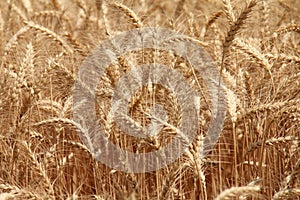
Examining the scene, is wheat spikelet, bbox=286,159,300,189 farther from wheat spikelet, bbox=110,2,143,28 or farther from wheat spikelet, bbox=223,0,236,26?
wheat spikelet, bbox=110,2,143,28

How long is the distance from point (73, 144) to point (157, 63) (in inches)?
19.3

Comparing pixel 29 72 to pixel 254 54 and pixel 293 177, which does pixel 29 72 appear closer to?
pixel 254 54

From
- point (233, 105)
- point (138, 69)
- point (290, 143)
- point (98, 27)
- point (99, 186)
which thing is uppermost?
point (98, 27)

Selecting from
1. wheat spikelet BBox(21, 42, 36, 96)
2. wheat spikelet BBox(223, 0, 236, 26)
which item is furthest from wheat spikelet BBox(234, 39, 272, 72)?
wheat spikelet BBox(21, 42, 36, 96)

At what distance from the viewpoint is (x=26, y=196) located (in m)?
1.79

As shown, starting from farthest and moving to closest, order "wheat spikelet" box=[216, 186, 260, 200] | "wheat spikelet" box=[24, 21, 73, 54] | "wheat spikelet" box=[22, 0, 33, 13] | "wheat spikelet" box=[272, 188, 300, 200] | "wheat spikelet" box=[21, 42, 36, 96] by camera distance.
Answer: "wheat spikelet" box=[22, 0, 33, 13]
"wheat spikelet" box=[24, 21, 73, 54]
"wheat spikelet" box=[21, 42, 36, 96]
"wheat spikelet" box=[272, 188, 300, 200]
"wheat spikelet" box=[216, 186, 260, 200]

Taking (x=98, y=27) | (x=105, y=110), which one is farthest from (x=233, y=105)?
(x=98, y=27)

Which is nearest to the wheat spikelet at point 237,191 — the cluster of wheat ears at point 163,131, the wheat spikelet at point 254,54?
the cluster of wheat ears at point 163,131

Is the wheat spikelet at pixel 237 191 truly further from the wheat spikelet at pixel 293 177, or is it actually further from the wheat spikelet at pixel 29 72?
the wheat spikelet at pixel 29 72

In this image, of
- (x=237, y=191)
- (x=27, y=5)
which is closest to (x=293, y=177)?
(x=237, y=191)

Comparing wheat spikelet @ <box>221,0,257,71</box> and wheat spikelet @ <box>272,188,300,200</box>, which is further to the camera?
wheat spikelet @ <box>221,0,257,71</box>

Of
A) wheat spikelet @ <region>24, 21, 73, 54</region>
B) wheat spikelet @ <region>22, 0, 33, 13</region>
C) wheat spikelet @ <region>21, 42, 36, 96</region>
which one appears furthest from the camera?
wheat spikelet @ <region>22, 0, 33, 13</region>

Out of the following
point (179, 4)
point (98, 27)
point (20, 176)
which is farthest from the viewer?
point (179, 4)

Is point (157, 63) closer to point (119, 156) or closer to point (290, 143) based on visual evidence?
point (119, 156)
